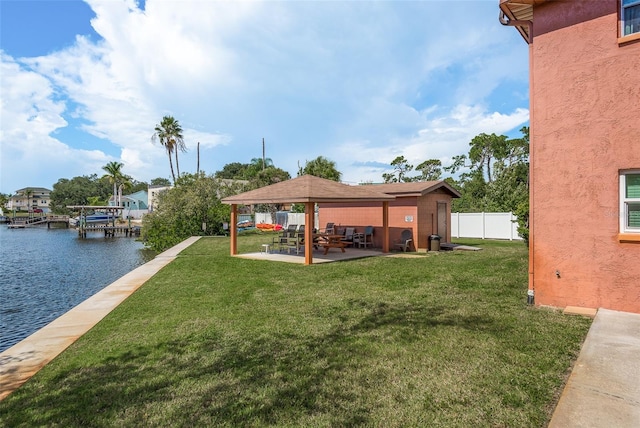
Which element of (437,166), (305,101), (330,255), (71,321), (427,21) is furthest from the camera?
(437,166)

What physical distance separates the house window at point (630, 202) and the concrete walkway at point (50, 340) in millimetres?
8272

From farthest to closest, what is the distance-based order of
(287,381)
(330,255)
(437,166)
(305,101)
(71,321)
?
(437,166)
(305,101)
(330,255)
(71,321)
(287,381)

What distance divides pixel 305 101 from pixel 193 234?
13.4 m

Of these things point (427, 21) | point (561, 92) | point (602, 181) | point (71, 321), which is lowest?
point (71, 321)

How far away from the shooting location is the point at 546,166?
606 cm

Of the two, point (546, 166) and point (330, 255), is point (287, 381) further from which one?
point (330, 255)

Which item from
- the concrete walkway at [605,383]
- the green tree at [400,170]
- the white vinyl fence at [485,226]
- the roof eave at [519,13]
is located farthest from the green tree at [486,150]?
the concrete walkway at [605,383]

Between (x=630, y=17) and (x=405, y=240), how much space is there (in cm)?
1129

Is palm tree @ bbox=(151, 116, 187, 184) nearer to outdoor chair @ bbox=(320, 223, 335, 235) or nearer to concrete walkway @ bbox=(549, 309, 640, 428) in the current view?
outdoor chair @ bbox=(320, 223, 335, 235)

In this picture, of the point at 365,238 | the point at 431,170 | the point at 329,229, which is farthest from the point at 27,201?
the point at 365,238

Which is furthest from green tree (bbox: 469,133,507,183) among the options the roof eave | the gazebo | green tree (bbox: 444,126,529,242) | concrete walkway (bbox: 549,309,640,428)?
concrete walkway (bbox: 549,309,640,428)

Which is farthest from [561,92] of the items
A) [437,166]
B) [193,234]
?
[437,166]

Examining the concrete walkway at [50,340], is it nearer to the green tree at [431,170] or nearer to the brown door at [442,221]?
the brown door at [442,221]

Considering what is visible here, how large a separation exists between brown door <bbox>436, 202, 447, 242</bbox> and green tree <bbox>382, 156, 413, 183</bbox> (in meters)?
31.9
